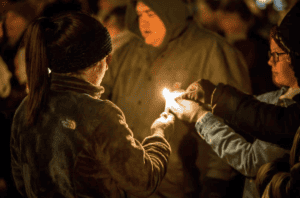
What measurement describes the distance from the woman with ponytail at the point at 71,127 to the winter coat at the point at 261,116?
66 cm

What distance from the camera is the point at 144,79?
300 centimetres

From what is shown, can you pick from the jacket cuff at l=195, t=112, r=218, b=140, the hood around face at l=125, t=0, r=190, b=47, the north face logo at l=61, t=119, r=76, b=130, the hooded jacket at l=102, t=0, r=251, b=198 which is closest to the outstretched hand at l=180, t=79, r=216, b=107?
the jacket cuff at l=195, t=112, r=218, b=140

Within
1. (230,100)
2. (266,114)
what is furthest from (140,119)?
(266,114)

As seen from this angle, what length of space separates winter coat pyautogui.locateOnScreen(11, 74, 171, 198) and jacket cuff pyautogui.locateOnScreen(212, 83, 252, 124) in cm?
62

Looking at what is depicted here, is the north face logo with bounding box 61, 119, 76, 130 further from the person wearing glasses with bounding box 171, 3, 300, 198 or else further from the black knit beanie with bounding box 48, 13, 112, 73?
the person wearing glasses with bounding box 171, 3, 300, 198

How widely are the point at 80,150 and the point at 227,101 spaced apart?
1055 mm

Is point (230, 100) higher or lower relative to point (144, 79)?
higher

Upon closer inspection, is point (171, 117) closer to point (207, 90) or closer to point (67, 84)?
point (207, 90)

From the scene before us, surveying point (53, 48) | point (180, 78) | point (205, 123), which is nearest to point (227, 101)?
point (205, 123)

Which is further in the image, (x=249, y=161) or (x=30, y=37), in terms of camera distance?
(x=249, y=161)

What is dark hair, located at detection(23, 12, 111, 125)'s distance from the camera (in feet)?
5.68

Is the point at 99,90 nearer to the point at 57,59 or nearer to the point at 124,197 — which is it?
the point at 57,59

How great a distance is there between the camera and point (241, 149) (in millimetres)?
2166

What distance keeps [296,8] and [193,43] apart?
4.62 ft
